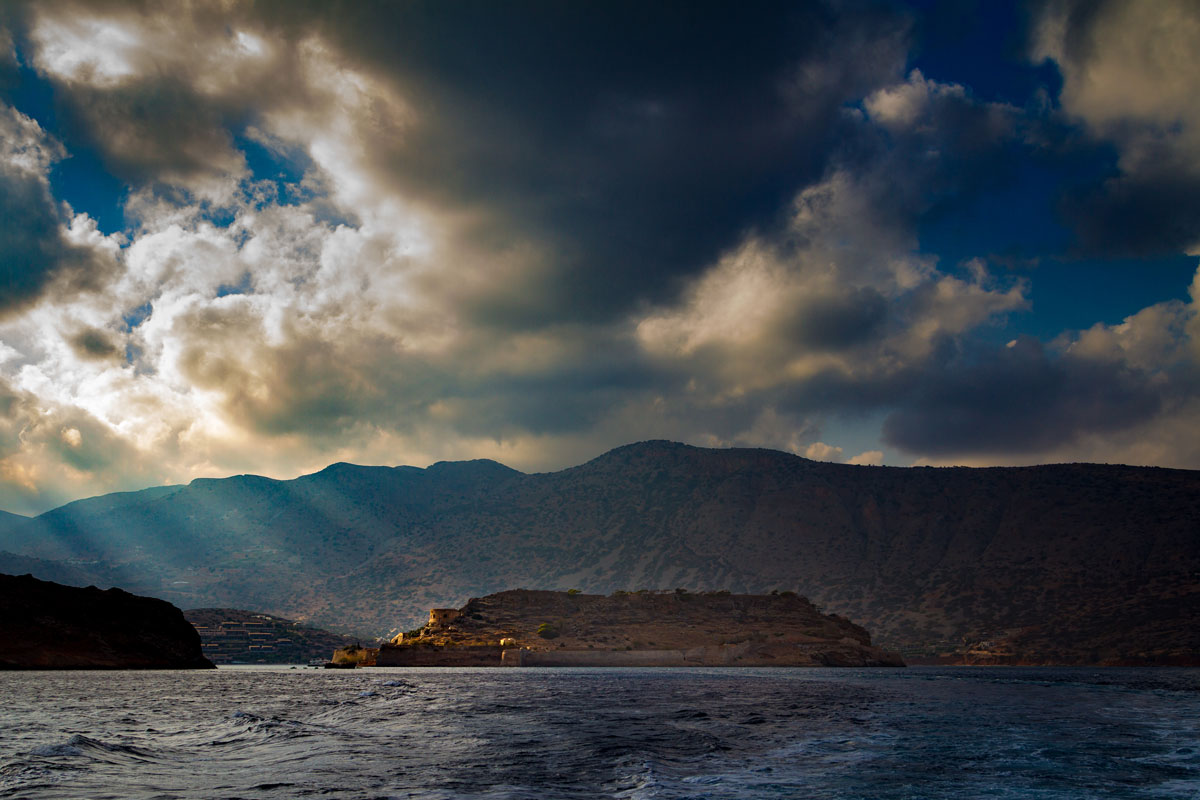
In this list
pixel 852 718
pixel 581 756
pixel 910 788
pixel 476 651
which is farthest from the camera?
pixel 476 651

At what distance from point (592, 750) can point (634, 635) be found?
12697 centimetres

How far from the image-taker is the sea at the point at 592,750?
17.1 meters

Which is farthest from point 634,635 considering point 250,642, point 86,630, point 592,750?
point 592,750

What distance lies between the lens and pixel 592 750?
2373 cm

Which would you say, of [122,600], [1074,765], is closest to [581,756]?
[1074,765]

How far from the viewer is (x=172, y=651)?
10744cm

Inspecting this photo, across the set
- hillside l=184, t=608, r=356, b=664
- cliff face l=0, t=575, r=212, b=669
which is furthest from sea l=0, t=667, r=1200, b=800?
hillside l=184, t=608, r=356, b=664

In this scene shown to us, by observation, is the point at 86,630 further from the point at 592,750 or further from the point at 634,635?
the point at 592,750

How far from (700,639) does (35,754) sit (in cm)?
13236

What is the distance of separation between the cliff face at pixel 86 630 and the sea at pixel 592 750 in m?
56.3

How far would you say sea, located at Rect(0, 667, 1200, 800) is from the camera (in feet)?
56.0

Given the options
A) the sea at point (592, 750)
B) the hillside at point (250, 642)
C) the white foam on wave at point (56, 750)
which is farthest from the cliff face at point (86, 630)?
the white foam on wave at point (56, 750)

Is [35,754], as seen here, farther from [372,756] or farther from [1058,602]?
[1058,602]

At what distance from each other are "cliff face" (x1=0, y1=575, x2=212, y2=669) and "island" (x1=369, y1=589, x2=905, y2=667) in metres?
37.2
